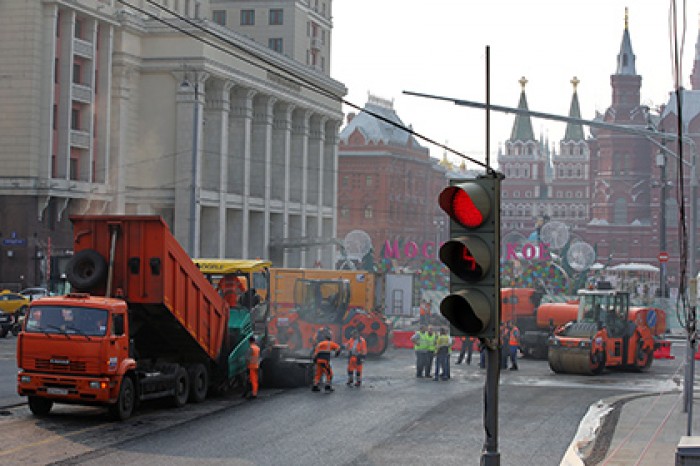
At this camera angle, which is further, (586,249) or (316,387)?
(586,249)

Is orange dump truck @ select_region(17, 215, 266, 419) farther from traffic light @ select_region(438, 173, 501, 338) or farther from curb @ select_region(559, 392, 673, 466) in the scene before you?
traffic light @ select_region(438, 173, 501, 338)

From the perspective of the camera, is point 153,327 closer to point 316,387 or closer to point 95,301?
point 95,301

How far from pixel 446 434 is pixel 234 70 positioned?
5892cm

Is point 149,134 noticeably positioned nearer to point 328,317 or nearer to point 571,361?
point 328,317

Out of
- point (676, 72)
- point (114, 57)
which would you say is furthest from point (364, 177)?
point (676, 72)

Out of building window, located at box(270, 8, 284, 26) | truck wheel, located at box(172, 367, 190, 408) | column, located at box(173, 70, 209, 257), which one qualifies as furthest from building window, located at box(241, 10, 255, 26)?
truck wheel, located at box(172, 367, 190, 408)

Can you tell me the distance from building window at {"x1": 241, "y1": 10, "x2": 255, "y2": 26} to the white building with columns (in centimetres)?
589

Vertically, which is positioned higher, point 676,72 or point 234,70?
point 234,70

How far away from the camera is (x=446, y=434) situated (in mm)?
19500

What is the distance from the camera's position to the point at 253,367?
79.7 feet

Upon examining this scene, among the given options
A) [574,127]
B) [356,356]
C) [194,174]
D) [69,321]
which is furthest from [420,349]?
[574,127]

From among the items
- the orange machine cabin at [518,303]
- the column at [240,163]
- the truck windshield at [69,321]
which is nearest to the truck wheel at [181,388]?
the truck windshield at [69,321]

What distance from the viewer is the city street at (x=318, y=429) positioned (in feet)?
55.2

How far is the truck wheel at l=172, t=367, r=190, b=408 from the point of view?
22266mm
